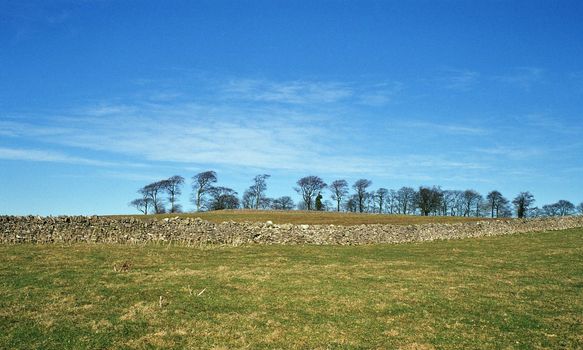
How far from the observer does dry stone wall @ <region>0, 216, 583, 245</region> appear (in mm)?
31438

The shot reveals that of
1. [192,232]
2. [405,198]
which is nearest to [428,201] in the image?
[405,198]

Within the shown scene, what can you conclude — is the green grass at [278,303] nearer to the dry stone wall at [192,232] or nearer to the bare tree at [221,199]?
the dry stone wall at [192,232]

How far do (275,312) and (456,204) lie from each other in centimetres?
13778

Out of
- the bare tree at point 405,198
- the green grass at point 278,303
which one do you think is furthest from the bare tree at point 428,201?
the green grass at point 278,303

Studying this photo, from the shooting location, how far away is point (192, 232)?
36.7 metres

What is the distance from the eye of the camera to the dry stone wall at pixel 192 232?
31.4 metres

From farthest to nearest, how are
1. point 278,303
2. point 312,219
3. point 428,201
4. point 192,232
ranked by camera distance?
1. point 428,201
2. point 312,219
3. point 192,232
4. point 278,303

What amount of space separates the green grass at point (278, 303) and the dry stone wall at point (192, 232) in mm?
8083

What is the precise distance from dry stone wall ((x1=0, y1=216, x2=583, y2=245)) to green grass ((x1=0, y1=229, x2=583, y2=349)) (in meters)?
8.08

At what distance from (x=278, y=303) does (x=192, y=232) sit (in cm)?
→ 2364

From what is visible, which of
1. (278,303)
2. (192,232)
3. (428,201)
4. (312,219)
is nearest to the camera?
(278,303)

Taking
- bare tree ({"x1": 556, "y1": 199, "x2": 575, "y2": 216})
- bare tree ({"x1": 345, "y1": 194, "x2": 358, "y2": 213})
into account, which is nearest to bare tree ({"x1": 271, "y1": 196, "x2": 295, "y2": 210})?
bare tree ({"x1": 345, "y1": 194, "x2": 358, "y2": 213})

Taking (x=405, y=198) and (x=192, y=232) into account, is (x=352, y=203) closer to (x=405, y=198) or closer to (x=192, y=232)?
(x=405, y=198)

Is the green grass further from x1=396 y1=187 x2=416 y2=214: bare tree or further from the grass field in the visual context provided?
x1=396 y1=187 x2=416 y2=214: bare tree
